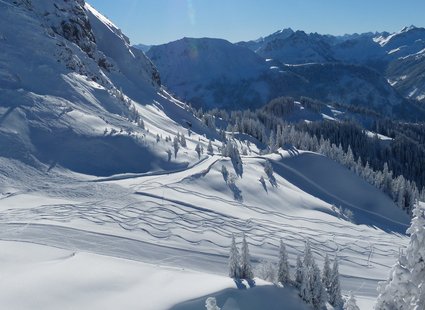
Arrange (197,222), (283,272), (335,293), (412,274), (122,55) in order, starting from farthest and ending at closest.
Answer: (122,55)
(197,222)
(335,293)
(283,272)
(412,274)

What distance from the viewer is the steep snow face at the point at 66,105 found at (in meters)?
41.3

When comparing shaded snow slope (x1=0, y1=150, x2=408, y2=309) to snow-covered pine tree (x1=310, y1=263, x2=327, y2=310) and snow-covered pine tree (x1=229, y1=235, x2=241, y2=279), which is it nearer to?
snow-covered pine tree (x1=229, y1=235, x2=241, y2=279)

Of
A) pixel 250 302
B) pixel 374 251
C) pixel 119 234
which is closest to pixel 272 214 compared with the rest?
pixel 374 251

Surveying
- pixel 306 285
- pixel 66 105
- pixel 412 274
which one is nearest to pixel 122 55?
pixel 66 105

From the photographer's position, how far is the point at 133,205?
32.6 metres

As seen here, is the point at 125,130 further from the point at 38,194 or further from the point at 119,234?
the point at 119,234

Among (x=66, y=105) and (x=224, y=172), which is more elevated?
(x=66, y=105)

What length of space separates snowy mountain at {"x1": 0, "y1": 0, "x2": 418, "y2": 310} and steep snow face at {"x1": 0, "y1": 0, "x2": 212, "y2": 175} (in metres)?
0.20

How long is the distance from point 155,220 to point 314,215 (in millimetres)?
19005

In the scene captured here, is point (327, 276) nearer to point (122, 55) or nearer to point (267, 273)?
point (267, 273)

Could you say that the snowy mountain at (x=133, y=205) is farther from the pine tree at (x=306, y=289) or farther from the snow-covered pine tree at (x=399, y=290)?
the snow-covered pine tree at (x=399, y=290)

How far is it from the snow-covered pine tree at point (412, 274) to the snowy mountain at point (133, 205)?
9.95m

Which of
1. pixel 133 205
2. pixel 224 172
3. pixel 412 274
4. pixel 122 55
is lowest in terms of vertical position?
pixel 133 205

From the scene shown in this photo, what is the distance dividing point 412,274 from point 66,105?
4556 centimetres
